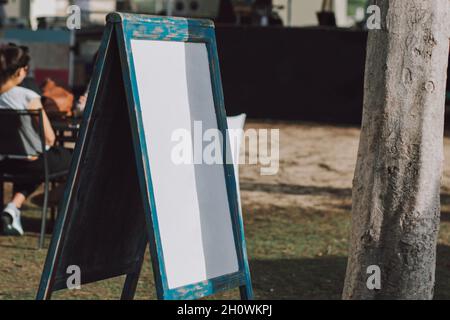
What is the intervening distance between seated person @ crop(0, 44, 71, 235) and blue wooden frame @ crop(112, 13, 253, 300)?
3.05 meters

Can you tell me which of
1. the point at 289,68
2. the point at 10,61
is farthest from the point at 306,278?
the point at 289,68

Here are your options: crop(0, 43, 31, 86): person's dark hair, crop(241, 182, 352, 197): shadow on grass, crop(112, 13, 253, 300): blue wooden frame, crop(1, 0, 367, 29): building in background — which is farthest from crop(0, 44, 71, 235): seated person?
crop(1, 0, 367, 29): building in background

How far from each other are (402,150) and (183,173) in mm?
887

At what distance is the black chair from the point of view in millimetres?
6969

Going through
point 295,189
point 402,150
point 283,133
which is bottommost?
point 283,133

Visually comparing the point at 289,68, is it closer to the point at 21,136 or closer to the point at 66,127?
the point at 66,127

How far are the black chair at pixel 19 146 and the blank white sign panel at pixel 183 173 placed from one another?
9.39ft

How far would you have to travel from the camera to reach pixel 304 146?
13.2 metres

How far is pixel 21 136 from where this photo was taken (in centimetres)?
710

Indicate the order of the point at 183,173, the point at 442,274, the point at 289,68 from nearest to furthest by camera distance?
the point at 183,173 < the point at 442,274 < the point at 289,68

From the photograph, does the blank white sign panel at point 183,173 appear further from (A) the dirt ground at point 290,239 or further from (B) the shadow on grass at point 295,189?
(B) the shadow on grass at point 295,189

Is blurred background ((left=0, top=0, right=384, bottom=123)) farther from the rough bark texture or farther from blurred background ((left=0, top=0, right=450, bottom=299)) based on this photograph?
the rough bark texture
